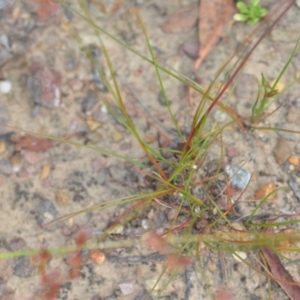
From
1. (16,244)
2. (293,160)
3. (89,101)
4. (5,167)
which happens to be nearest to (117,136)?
(89,101)

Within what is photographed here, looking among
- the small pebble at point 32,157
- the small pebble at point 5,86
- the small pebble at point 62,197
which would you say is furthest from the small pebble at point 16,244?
the small pebble at point 5,86

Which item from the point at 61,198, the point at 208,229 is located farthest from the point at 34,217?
the point at 208,229

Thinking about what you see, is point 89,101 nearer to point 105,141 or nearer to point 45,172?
point 105,141

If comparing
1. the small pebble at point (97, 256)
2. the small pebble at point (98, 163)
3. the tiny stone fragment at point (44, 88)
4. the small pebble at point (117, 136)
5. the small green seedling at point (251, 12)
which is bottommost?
the small pebble at point (97, 256)

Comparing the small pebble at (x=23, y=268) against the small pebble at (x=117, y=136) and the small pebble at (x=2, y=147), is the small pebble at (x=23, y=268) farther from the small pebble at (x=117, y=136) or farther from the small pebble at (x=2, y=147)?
the small pebble at (x=117, y=136)

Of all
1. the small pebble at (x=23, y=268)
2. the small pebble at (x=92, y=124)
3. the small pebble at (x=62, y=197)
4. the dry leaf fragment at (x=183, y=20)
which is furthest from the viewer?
the dry leaf fragment at (x=183, y=20)

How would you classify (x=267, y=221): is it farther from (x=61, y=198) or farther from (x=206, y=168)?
(x=61, y=198)
